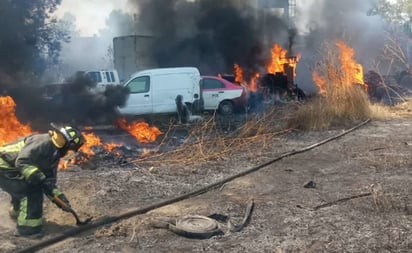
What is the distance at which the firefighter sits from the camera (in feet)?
16.3

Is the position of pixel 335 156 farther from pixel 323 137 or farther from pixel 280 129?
pixel 280 129

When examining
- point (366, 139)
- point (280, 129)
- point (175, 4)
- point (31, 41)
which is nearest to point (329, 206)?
point (366, 139)

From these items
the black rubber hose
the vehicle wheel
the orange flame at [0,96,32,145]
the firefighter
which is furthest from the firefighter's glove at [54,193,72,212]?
the vehicle wheel

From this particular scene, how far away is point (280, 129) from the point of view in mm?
12133

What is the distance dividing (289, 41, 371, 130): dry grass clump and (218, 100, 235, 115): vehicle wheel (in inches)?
134

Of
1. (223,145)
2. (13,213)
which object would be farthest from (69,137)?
(223,145)

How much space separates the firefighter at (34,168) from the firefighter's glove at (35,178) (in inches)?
0.4

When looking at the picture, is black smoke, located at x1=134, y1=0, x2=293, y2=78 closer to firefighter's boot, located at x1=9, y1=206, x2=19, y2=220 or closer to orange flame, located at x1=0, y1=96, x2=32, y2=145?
Result: orange flame, located at x1=0, y1=96, x2=32, y2=145

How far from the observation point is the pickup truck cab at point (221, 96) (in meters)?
16.1

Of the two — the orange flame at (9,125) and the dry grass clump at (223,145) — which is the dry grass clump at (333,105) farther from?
the orange flame at (9,125)

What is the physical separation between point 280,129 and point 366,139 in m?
2.19

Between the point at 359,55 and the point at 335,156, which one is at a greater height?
the point at 359,55

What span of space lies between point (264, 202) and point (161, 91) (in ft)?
27.0

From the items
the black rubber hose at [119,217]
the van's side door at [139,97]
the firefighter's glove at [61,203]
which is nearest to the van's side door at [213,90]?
the van's side door at [139,97]
